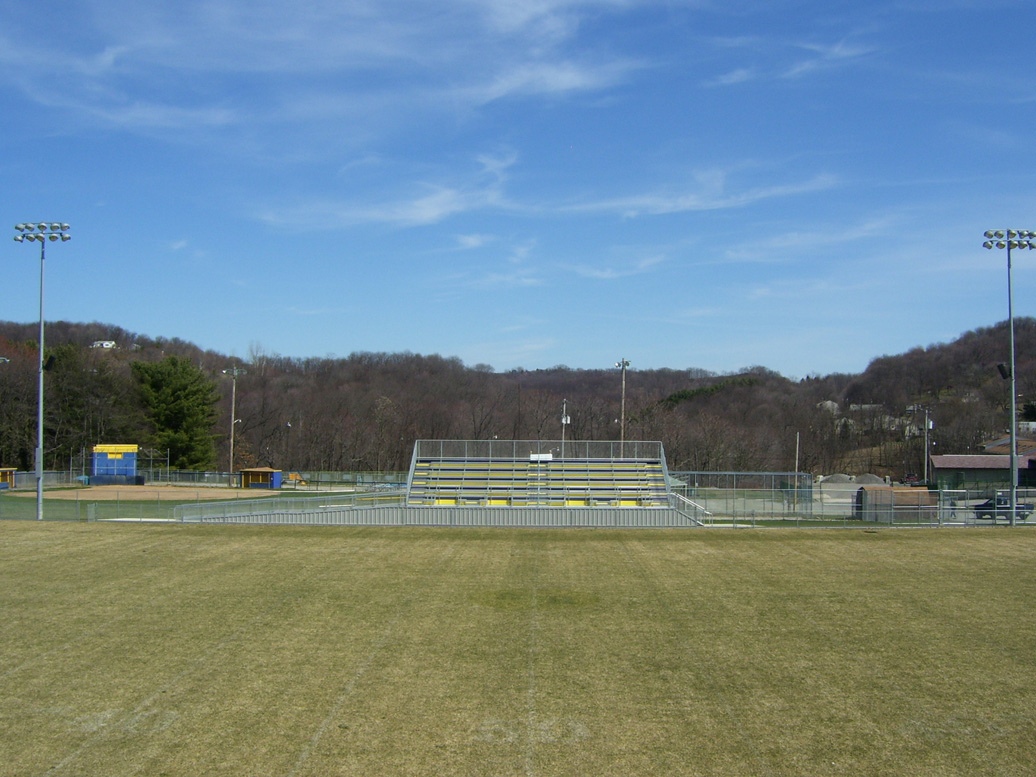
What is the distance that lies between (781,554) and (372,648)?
48.0 ft

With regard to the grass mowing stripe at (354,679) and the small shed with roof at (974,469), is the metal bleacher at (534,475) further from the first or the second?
the small shed with roof at (974,469)

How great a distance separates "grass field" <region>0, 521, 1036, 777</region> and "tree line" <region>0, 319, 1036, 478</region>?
5137cm

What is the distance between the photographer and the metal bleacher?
4197 cm

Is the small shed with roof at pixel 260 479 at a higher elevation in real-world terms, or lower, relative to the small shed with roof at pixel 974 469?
lower

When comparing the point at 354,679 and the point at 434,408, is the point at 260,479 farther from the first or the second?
the point at 354,679

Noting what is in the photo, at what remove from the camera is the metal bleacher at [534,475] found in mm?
41969

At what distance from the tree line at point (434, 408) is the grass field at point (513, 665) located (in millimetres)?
51371

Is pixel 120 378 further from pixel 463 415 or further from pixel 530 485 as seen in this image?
pixel 530 485

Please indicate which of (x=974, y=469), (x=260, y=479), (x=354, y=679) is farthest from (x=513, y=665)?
(x=974, y=469)

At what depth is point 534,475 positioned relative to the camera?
44.0m

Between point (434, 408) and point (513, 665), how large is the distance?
330ft

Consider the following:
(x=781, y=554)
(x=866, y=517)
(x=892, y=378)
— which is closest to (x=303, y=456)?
(x=866, y=517)

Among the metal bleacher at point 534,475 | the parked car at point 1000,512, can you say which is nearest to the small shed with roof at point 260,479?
the metal bleacher at point 534,475

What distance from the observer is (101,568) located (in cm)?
2248
